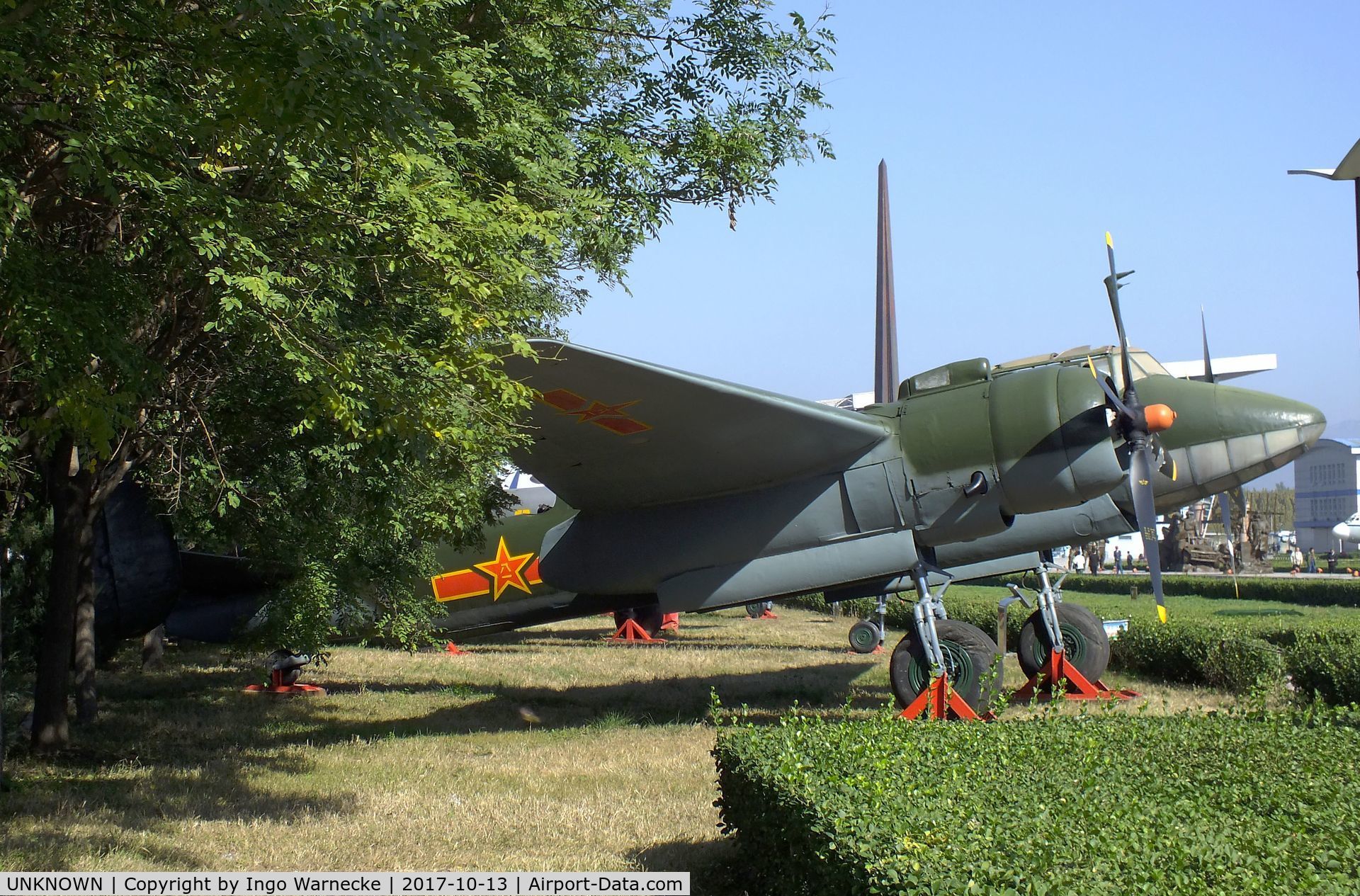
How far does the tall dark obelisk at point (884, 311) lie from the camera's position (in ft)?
134

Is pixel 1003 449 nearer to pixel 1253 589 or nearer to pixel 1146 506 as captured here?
pixel 1146 506

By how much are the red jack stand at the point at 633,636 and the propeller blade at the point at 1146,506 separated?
1396 cm

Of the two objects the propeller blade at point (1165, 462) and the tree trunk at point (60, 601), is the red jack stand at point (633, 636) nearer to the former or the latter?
the propeller blade at point (1165, 462)

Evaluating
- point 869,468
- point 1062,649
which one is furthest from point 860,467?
point 1062,649

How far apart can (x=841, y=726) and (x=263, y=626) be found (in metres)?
8.34

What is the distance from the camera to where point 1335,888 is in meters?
3.08

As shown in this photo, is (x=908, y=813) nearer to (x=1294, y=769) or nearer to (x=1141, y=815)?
(x=1141, y=815)

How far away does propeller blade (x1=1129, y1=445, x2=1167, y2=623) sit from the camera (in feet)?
31.0

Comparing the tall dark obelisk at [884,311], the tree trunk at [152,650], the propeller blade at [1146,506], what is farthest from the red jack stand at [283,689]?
the tall dark obelisk at [884,311]

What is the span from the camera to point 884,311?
139 feet

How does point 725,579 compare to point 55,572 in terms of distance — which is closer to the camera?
point 55,572

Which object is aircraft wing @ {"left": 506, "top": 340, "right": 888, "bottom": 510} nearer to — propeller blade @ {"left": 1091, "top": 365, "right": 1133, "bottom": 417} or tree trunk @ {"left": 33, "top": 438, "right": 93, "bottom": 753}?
propeller blade @ {"left": 1091, "top": 365, "right": 1133, "bottom": 417}

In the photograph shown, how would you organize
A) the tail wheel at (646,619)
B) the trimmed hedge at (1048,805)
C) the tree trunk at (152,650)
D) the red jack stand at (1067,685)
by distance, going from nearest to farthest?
the trimmed hedge at (1048,805) < the red jack stand at (1067,685) < the tree trunk at (152,650) < the tail wheel at (646,619)

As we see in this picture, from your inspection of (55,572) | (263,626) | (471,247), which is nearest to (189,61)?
(471,247)
